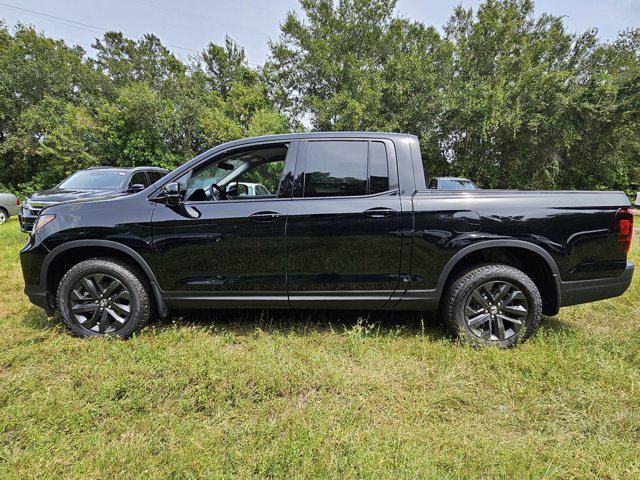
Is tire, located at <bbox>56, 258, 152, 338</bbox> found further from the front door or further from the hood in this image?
the hood

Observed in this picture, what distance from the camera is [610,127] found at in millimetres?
15234

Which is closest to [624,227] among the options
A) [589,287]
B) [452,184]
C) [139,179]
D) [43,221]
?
[589,287]

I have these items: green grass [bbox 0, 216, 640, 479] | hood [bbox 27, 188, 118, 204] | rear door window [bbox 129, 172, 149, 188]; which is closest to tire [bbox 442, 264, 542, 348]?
green grass [bbox 0, 216, 640, 479]

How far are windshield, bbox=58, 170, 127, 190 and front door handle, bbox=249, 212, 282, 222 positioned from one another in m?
5.59

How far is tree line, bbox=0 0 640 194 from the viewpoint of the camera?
601 inches

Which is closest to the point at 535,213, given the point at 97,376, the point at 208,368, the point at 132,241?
the point at 208,368

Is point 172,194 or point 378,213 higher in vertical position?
point 172,194

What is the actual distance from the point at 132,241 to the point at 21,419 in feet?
4.40

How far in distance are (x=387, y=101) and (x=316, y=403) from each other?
17.3 meters

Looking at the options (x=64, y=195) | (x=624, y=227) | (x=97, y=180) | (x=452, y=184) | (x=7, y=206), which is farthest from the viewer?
(x=7, y=206)

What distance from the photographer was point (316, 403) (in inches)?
82.4

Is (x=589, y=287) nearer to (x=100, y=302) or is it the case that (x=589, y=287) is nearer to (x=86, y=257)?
(x=100, y=302)

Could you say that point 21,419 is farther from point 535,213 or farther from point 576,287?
point 576,287

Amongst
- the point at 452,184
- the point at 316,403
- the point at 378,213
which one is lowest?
the point at 316,403
